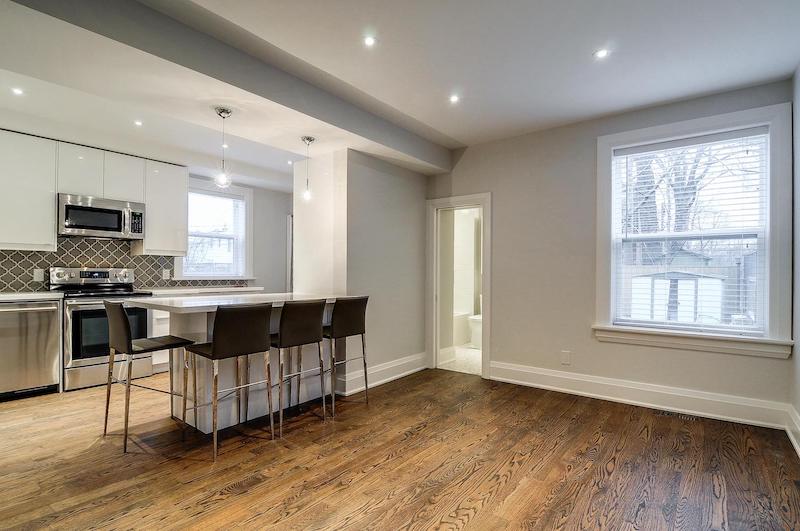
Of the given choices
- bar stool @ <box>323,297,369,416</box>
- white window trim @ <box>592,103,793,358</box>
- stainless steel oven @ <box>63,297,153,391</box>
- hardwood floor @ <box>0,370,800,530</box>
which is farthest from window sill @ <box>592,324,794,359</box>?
stainless steel oven @ <box>63,297,153,391</box>

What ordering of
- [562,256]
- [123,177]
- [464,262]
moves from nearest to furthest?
[562,256] < [123,177] < [464,262]

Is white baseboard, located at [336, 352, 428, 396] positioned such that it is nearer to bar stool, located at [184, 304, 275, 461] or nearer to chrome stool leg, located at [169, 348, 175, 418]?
bar stool, located at [184, 304, 275, 461]

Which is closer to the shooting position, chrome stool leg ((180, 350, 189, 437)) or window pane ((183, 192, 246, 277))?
chrome stool leg ((180, 350, 189, 437))

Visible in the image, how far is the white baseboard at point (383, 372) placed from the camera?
13.3ft

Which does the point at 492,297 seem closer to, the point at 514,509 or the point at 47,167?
the point at 514,509

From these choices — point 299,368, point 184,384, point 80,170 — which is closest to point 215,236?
point 80,170

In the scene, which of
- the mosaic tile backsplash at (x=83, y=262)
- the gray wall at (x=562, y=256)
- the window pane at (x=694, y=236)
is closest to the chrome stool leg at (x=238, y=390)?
the gray wall at (x=562, y=256)

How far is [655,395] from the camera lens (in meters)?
3.64

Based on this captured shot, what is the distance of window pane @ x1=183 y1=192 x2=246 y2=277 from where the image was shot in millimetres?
5777

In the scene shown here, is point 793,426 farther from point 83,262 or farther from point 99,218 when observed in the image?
point 83,262

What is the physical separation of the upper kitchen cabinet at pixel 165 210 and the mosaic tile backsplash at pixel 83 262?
188 mm

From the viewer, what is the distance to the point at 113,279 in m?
4.80

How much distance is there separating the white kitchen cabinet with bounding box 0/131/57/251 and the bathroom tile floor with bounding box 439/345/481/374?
4554mm

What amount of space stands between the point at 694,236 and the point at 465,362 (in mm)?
2933
